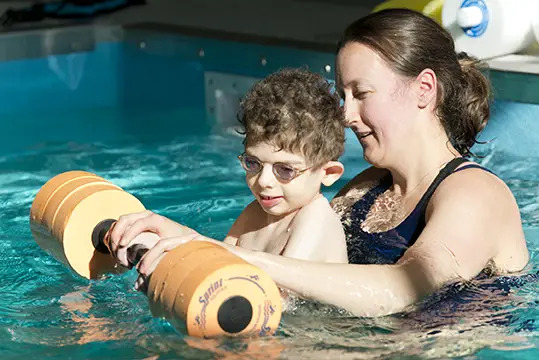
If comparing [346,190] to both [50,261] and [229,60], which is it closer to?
[50,261]

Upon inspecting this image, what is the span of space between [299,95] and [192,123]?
462 cm

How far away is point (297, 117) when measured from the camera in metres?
3.04

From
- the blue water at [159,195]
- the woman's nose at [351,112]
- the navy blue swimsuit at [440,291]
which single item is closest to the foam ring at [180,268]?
the blue water at [159,195]

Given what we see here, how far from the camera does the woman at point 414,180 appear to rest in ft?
9.68

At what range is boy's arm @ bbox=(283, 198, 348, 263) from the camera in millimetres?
3061

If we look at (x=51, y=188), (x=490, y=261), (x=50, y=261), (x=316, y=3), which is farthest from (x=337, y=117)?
(x=316, y=3)

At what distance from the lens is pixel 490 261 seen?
3.24m

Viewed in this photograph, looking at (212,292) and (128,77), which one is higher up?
(212,292)

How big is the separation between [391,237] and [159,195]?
272 cm

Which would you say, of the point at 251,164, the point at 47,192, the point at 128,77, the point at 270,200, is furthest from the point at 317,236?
the point at 128,77

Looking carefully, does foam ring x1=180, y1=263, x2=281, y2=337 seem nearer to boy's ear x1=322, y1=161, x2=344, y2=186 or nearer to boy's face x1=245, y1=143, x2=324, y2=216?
boy's face x1=245, y1=143, x2=324, y2=216

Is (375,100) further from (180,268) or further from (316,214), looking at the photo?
(180,268)

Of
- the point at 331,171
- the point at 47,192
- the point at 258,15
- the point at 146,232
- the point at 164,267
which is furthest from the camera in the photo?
the point at 258,15

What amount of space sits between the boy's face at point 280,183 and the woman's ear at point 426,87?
48cm
